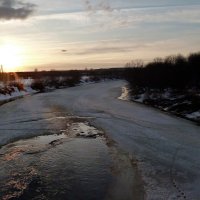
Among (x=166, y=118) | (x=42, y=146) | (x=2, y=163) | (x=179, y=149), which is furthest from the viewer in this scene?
(x=166, y=118)

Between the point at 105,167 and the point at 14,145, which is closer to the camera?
the point at 105,167

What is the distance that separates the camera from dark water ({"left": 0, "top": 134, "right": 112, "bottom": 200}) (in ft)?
37.3

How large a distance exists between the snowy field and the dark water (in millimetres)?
1377

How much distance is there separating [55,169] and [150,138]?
270 inches

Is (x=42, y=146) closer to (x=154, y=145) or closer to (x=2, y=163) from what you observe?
(x=2, y=163)

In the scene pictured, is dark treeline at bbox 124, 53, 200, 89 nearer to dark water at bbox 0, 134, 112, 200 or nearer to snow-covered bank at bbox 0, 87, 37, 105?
snow-covered bank at bbox 0, 87, 37, 105

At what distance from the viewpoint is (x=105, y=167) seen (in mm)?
14039

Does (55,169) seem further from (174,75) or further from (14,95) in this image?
(14,95)

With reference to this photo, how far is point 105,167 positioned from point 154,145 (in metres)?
4.21

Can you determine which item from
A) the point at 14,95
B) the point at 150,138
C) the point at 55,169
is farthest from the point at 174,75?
the point at 55,169

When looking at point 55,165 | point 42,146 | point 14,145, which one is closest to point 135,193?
point 55,165

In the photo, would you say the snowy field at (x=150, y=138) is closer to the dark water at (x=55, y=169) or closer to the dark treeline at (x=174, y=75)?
the dark water at (x=55, y=169)

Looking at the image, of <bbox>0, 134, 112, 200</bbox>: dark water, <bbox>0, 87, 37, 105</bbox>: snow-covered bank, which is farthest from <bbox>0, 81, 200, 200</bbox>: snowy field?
<bbox>0, 87, 37, 105</bbox>: snow-covered bank

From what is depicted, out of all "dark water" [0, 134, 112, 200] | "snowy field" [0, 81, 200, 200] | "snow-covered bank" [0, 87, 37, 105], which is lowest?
"snow-covered bank" [0, 87, 37, 105]
